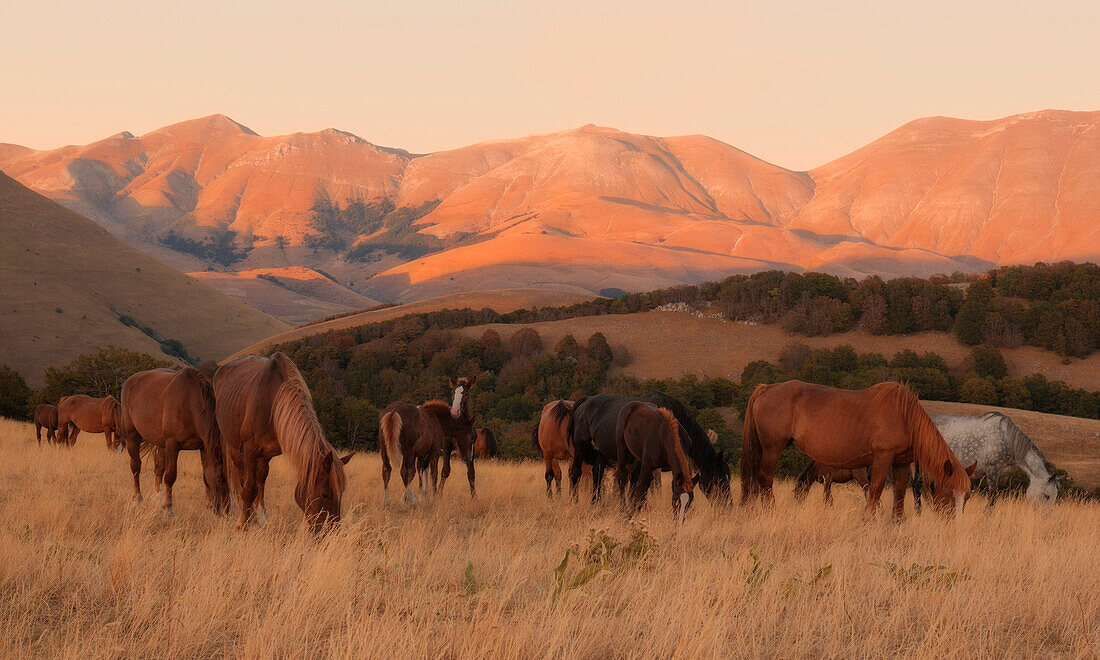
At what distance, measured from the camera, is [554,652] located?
5.02m

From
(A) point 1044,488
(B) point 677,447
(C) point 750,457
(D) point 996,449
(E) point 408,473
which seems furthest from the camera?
(D) point 996,449

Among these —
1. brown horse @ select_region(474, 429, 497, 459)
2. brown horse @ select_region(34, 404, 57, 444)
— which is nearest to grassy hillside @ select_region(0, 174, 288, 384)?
brown horse @ select_region(34, 404, 57, 444)

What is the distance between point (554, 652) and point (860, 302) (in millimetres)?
61682

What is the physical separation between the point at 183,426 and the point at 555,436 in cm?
744

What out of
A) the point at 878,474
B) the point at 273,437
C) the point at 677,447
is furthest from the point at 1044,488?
the point at 273,437

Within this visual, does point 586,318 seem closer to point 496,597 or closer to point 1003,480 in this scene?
point 1003,480

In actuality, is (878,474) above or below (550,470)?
above

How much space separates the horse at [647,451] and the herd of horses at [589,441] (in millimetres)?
22

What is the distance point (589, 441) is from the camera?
1475cm

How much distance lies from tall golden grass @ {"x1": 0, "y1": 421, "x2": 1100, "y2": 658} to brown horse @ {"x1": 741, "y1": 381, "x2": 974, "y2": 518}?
90cm

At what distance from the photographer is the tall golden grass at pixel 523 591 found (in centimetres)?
521

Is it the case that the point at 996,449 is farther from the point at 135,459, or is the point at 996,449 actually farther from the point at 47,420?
the point at 47,420

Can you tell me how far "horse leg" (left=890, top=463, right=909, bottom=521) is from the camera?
11516 mm

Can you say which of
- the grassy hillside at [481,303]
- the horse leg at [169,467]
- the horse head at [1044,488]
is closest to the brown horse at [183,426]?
the horse leg at [169,467]
